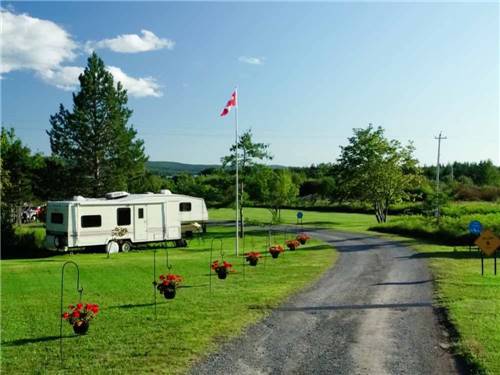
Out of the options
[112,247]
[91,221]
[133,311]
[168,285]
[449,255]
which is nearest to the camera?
[133,311]

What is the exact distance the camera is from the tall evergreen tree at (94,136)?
4172 cm

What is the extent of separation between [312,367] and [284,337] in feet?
5.47

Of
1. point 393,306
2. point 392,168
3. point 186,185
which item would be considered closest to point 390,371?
point 393,306

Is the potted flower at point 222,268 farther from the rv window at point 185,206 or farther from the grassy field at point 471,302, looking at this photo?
the rv window at point 185,206

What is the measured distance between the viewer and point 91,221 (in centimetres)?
2556

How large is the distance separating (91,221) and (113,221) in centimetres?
118

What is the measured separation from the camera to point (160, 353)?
8.76m

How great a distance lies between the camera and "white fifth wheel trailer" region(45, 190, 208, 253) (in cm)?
2489

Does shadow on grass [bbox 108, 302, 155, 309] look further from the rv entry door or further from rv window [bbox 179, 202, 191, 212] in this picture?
rv window [bbox 179, 202, 191, 212]

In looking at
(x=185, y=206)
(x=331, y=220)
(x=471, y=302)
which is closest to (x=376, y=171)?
(x=331, y=220)

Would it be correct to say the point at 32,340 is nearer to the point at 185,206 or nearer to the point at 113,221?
the point at 113,221

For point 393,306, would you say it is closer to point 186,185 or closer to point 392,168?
point 392,168

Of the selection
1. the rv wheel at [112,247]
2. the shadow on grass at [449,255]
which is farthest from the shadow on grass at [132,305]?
the rv wheel at [112,247]

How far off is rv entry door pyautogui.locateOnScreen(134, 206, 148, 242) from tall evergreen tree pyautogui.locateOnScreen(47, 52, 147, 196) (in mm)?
15522
